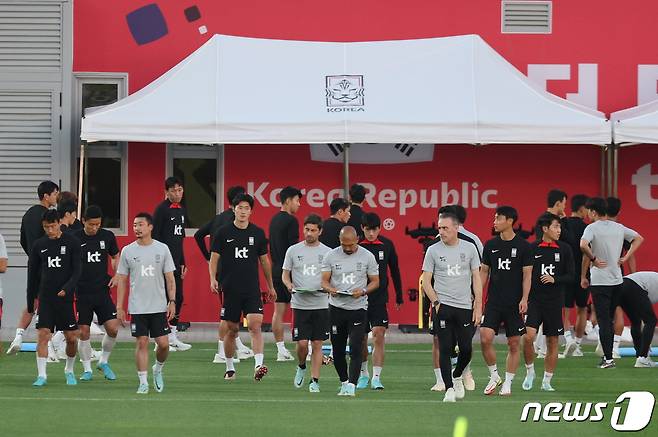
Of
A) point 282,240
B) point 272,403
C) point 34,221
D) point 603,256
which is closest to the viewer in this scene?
point 272,403

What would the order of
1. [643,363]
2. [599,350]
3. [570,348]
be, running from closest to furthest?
[643,363], [599,350], [570,348]

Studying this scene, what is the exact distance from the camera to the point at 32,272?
1706 centimetres

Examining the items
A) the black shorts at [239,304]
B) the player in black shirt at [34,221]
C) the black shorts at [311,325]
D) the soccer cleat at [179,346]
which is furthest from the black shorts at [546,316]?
the soccer cleat at [179,346]

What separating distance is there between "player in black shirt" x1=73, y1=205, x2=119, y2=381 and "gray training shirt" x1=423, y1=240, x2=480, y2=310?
3.80 m

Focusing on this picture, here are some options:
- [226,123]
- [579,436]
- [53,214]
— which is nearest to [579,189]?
[226,123]

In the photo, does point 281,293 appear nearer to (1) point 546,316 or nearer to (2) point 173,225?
(2) point 173,225

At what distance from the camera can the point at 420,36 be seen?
25.5 m

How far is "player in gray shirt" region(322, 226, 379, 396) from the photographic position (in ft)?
53.4

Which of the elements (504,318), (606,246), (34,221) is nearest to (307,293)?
(504,318)

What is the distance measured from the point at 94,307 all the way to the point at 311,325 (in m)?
2.50

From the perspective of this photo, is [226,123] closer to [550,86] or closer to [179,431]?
[550,86]

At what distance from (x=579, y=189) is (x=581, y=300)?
4326 millimetres

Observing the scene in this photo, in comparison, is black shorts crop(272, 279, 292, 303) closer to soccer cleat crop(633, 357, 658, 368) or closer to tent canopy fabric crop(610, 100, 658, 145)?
soccer cleat crop(633, 357, 658, 368)

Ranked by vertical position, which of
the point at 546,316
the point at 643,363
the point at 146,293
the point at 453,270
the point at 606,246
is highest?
the point at 606,246
